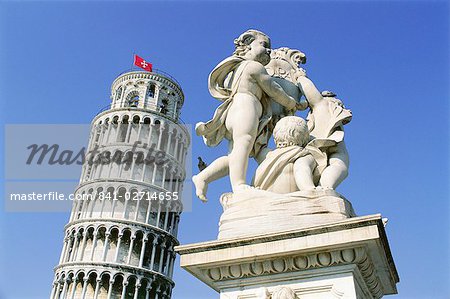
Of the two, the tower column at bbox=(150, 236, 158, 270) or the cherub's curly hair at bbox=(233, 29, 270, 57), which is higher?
the tower column at bbox=(150, 236, 158, 270)

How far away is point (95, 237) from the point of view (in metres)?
37.7

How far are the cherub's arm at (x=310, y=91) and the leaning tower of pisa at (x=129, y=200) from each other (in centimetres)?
3535

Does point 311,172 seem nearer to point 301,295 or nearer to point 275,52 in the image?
point 301,295

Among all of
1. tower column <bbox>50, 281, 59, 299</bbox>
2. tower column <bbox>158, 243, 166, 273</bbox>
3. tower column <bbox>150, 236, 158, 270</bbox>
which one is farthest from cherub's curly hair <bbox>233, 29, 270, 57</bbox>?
tower column <bbox>50, 281, 59, 299</bbox>

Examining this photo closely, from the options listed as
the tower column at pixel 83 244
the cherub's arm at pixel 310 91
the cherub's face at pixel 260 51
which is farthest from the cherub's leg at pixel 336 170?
the tower column at pixel 83 244

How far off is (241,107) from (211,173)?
53 cm

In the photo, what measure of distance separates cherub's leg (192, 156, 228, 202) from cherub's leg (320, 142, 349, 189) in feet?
2.37

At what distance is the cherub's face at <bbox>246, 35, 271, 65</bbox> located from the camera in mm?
3705

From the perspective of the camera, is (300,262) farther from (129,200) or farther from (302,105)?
(129,200)

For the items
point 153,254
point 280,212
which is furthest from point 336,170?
point 153,254

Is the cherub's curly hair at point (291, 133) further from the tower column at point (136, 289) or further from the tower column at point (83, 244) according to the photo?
the tower column at point (83, 244)

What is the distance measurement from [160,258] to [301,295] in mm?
38378

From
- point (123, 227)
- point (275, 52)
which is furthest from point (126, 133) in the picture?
point (275, 52)

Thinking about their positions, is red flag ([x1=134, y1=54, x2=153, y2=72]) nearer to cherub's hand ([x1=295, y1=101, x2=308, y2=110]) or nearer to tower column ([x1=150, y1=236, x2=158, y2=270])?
tower column ([x1=150, y1=236, x2=158, y2=270])
